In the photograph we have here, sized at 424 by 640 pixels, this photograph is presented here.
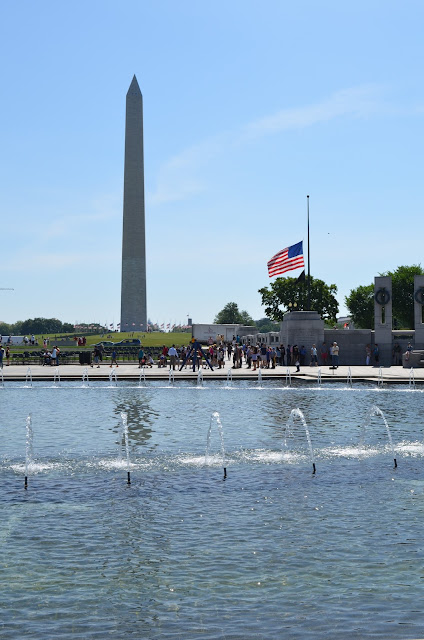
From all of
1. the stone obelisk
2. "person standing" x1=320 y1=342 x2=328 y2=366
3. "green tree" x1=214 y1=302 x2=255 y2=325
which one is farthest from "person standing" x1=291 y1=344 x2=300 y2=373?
"green tree" x1=214 y1=302 x2=255 y2=325

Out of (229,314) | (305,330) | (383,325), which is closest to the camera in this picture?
(305,330)

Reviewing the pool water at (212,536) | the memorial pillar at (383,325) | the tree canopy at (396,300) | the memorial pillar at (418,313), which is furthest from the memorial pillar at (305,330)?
the tree canopy at (396,300)

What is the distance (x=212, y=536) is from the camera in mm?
9344

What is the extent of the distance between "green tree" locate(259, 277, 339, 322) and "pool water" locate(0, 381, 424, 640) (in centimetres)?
6777

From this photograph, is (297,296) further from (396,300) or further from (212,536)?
(212,536)

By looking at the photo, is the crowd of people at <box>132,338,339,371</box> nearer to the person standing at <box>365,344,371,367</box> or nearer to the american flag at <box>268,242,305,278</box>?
the person standing at <box>365,344,371,367</box>

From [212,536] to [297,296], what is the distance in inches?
3059

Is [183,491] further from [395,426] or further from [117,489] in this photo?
[395,426]

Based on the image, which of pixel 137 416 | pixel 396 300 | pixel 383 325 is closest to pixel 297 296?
pixel 396 300

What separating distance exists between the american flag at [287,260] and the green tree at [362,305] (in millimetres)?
56633

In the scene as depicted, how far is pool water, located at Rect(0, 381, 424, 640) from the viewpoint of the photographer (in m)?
6.96

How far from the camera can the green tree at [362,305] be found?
104 m

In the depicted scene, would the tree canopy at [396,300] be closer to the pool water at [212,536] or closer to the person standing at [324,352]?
the person standing at [324,352]

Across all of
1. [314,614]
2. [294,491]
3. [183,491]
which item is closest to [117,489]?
[183,491]
